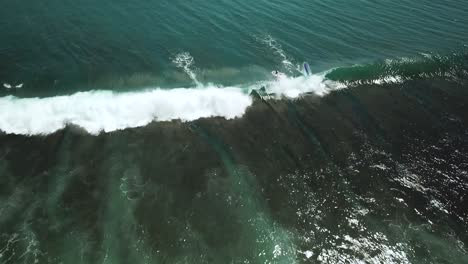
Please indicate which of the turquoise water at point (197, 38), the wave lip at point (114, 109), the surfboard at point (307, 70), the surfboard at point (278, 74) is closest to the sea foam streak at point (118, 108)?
the wave lip at point (114, 109)

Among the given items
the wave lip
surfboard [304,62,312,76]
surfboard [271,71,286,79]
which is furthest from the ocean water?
surfboard [304,62,312,76]

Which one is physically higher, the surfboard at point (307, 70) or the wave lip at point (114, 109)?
the surfboard at point (307, 70)

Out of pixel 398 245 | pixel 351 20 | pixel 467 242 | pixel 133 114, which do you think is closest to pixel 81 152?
pixel 133 114

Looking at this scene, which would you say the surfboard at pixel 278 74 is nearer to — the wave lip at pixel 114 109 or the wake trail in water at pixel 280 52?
the wake trail in water at pixel 280 52

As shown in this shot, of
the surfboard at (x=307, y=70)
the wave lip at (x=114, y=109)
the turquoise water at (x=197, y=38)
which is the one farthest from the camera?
the surfboard at (x=307, y=70)

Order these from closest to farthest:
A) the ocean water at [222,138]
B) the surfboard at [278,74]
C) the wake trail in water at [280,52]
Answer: the ocean water at [222,138], the surfboard at [278,74], the wake trail in water at [280,52]

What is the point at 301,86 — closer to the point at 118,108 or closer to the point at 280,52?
the point at 280,52

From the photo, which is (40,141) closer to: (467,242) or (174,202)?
(174,202)

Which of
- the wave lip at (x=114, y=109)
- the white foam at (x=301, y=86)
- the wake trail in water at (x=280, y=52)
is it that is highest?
the wake trail in water at (x=280, y=52)

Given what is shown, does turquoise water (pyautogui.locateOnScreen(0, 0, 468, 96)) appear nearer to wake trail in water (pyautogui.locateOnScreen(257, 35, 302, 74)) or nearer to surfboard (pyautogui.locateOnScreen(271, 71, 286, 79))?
wake trail in water (pyautogui.locateOnScreen(257, 35, 302, 74))
